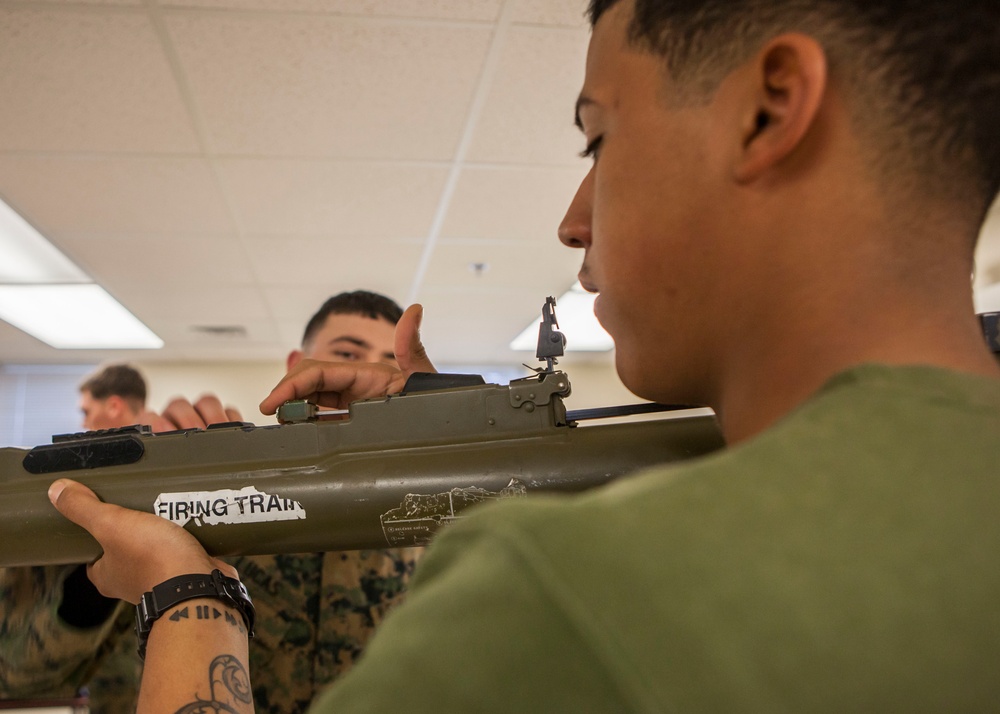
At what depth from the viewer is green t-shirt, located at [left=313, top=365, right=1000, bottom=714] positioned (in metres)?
0.27

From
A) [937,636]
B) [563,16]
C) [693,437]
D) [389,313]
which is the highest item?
[563,16]

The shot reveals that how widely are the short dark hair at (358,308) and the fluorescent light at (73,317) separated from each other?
2496mm

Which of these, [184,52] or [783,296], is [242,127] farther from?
[783,296]

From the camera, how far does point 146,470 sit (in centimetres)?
97

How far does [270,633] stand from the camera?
1.54m

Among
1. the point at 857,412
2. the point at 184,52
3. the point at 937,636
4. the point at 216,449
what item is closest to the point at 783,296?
the point at 857,412

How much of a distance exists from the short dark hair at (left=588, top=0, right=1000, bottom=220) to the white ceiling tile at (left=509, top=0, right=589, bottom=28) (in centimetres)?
161

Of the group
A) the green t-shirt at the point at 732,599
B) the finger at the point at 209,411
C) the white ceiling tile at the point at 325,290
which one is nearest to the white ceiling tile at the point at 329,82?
the finger at the point at 209,411

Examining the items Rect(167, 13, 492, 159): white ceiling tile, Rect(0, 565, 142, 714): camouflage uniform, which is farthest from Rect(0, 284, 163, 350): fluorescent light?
Rect(0, 565, 142, 714): camouflage uniform

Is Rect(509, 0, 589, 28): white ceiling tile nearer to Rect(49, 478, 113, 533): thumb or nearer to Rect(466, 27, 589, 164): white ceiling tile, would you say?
Rect(466, 27, 589, 164): white ceiling tile

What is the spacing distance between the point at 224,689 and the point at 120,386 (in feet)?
10.8

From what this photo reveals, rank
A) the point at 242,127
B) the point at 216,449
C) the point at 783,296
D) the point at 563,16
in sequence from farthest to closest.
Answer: the point at 242,127 < the point at 563,16 < the point at 216,449 < the point at 783,296

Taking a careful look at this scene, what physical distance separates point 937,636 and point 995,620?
30 mm

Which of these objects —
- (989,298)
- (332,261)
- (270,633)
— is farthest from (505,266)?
(270,633)
